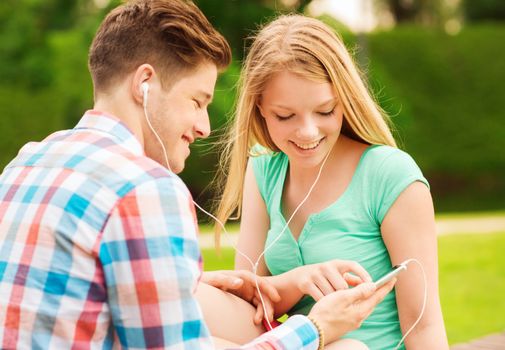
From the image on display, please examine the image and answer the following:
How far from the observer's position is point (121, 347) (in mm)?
1623

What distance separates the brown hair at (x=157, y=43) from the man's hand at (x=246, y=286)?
2.32ft

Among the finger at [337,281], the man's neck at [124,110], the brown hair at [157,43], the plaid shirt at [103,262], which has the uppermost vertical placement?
the brown hair at [157,43]

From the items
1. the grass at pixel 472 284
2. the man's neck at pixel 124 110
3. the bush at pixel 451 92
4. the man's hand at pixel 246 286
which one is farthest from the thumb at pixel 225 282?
the bush at pixel 451 92

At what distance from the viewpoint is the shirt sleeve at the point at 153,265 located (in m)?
1.53

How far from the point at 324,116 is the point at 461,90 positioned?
650 inches

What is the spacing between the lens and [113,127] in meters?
1.76

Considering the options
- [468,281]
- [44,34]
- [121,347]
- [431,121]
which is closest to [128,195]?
[121,347]

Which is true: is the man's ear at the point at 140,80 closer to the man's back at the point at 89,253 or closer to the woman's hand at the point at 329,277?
the man's back at the point at 89,253

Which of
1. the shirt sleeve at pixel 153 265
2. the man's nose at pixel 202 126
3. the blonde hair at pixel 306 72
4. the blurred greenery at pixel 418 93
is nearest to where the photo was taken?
the shirt sleeve at pixel 153 265

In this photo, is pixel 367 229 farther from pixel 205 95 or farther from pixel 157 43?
pixel 157 43

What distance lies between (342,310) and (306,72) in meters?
0.79

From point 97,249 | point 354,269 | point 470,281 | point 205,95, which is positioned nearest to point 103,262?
point 97,249

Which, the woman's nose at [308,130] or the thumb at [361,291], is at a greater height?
the woman's nose at [308,130]

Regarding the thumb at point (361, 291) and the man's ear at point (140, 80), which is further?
the thumb at point (361, 291)
